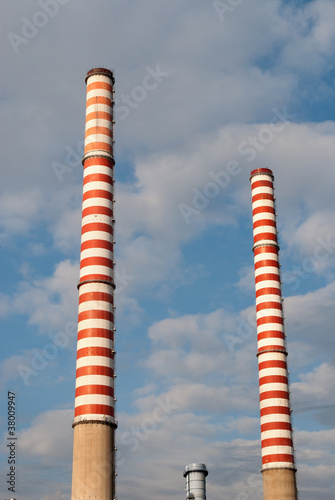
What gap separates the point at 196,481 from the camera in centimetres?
3819

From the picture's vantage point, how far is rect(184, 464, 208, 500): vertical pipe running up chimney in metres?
38.1

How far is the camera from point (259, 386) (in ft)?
143

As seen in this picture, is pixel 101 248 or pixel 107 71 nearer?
pixel 101 248

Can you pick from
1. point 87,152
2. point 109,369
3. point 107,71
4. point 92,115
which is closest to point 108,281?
point 109,369

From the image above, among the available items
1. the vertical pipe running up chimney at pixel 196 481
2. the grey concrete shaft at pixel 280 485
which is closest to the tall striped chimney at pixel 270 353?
the grey concrete shaft at pixel 280 485

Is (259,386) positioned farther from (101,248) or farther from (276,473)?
(101,248)

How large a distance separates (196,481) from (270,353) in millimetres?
9921

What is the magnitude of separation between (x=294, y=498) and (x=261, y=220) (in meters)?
18.9

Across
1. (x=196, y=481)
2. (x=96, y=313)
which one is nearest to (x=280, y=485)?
(x=196, y=481)

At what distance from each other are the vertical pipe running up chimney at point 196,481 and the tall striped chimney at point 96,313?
326 inches

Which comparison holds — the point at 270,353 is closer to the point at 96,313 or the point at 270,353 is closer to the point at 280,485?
the point at 280,485

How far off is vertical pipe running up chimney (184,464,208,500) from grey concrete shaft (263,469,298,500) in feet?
15.5

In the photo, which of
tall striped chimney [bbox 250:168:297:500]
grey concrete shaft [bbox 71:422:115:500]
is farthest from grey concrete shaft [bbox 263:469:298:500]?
grey concrete shaft [bbox 71:422:115:500]

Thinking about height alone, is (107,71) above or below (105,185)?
above
